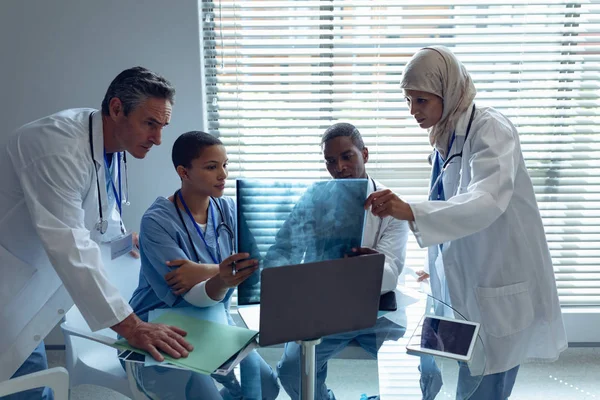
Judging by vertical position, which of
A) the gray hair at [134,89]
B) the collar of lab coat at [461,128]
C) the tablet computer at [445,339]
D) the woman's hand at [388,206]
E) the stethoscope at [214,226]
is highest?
the gray hair at [134,89]

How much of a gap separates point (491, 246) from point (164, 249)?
1067 mm

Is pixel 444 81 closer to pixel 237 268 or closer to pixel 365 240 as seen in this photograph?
pixel 365 240

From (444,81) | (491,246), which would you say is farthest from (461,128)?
(491,246)

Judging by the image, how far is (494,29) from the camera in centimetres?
259

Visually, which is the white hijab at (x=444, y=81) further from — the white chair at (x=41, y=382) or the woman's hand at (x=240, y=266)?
the white chair at (x=41, y=382)

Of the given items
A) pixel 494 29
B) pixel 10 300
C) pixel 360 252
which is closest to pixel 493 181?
pixel 360 252

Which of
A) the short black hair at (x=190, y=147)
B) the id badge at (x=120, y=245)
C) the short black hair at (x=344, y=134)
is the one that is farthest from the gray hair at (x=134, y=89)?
the short black hair at (x=344, y=134)

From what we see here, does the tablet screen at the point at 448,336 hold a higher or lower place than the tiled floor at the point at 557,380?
higher

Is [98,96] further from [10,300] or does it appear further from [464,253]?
[464,253]

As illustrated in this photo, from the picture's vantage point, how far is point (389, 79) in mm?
2631

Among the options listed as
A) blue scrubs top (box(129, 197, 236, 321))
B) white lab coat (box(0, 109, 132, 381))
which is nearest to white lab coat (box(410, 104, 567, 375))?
blue scrubs top (box(129, 197, 236, 321))

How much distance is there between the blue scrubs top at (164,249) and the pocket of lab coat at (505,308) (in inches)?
33.0

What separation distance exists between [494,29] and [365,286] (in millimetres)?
1850

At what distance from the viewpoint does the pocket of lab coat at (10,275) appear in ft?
5.50
